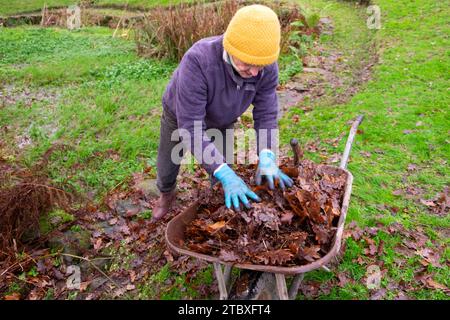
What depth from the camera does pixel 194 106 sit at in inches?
101

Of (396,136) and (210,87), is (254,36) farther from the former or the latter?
(396,136)

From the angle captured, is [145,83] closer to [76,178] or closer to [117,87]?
[117,87]

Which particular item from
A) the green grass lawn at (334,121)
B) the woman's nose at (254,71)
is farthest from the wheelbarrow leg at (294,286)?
the woman's nose at (254,71)

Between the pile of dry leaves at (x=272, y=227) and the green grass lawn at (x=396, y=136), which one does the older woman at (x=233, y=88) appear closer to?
the pile of dry leaves at (x=272, y=227)

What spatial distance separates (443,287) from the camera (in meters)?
3.11

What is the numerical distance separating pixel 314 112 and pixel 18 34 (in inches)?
379

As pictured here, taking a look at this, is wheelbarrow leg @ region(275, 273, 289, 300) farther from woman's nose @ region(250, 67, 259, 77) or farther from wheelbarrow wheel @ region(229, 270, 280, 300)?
woman's nose @ region(250, 67, 259, 77)

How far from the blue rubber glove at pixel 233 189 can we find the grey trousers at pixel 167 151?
72 centimetres

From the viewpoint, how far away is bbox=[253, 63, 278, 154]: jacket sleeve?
113 inches

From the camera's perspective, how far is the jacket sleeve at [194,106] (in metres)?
2.51

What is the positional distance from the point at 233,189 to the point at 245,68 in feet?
2.57

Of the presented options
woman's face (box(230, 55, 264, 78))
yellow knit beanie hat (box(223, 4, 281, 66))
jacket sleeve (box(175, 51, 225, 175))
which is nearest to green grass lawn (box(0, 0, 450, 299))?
jacket sleeve (box(175, 51, 225, 175))

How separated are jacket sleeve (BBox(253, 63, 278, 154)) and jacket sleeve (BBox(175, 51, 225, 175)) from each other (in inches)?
19.4
